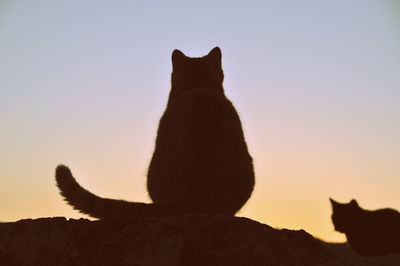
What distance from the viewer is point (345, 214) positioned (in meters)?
9.19

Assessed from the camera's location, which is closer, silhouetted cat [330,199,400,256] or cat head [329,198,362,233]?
silhouetted cat [330,199,400,256]

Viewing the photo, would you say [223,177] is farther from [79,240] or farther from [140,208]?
[79,240]

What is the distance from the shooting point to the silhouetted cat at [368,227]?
8.30 metres

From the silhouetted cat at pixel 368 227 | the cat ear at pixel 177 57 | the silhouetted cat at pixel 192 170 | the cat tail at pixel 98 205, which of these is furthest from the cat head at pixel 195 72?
the silhouetted cat at pixel 368 227

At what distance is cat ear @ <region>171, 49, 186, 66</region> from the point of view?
952cm

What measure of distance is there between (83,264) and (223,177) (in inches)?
99.7

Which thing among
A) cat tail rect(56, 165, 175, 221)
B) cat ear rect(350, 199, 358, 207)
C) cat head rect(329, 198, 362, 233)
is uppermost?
cat ear rect(350, 199, 358, 207)

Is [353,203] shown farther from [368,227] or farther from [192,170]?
[192,170]

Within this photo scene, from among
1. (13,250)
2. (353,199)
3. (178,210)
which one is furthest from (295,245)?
(353,199)

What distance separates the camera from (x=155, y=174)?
21.2 ft

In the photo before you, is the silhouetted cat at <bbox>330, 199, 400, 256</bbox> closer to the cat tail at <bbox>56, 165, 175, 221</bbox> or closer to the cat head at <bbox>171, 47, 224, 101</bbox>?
the cat head at <bbox>171, 47, 224, 101</bbox>

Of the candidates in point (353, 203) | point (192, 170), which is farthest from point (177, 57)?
point (353, 203)

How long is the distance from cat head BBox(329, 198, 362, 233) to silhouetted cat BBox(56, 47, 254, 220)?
3.28 meters

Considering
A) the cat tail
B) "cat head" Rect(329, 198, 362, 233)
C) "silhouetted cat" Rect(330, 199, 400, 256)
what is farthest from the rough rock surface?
"cat head" Rect(329, 198, 362, 233)
